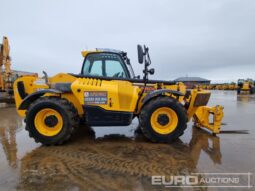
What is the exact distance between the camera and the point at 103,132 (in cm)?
578

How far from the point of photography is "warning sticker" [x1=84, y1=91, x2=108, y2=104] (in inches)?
178

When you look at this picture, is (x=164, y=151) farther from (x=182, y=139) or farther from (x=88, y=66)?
(x=88, y=66)

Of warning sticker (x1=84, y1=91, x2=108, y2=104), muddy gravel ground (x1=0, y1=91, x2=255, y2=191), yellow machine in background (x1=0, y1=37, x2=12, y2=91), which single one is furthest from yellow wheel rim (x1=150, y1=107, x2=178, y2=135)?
yellow machine in background (x1=0, y1=37, x2=12, y2=91)

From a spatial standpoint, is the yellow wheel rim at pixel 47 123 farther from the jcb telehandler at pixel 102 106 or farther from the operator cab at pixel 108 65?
the operator cab at pixel 108 65

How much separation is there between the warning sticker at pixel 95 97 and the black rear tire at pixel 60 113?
424mm

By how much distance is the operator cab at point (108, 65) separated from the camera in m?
5.09

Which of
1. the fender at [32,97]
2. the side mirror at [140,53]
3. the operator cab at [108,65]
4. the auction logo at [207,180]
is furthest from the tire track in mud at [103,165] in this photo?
the side mirror at [140,53]

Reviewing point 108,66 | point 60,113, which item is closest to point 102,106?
point 60,113

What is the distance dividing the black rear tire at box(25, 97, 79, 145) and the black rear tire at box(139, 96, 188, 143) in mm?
1571

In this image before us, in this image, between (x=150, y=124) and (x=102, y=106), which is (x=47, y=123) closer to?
(x=102, y=106)

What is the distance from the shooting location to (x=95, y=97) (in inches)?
179

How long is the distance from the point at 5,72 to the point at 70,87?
12.6m

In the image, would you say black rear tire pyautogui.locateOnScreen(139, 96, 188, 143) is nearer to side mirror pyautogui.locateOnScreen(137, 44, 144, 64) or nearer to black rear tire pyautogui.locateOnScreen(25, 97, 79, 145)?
side mirror pyautogui.locateOnScreen(137, 44, 144, 64)

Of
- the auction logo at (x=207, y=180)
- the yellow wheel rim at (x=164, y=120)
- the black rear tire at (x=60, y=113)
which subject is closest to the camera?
the auction logo at (x=207, y=180)
